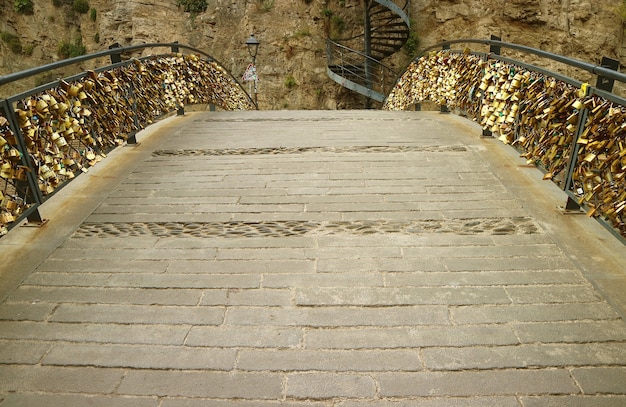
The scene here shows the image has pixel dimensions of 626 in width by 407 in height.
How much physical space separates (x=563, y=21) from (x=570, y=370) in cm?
2007

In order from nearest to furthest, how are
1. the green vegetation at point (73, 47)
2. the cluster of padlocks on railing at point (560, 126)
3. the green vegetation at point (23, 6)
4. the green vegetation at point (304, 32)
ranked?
1. the cluster of padlocks on railing at point (560, 126)
2. the green vegetation at point (304, 32)
3. the green vegetation at point (23, 6)
4. the green vegetation at point (73, 47)

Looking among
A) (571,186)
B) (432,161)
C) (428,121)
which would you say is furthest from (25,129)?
(428,121)

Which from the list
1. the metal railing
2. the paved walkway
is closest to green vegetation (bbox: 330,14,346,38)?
the metal railing

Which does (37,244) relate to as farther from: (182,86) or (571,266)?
(182,86)

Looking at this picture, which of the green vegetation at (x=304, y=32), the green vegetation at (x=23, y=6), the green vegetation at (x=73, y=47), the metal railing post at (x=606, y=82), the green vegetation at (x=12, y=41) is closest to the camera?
the metal railing post at (x=606, y=82)

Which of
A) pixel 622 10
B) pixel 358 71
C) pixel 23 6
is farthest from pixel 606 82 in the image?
pixel 23 6

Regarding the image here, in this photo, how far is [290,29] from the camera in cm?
1912

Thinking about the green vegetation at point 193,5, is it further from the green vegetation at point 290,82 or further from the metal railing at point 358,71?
the metal railing at point 358,71

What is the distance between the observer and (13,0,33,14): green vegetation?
21117mm

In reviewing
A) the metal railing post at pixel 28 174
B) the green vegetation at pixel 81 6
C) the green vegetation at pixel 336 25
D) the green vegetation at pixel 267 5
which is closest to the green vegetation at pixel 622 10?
the green vegetation at pixel 336 25

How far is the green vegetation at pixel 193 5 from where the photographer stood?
20125 millimetres

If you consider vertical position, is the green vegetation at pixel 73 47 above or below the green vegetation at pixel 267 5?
below

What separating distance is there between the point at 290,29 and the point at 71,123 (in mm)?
17080

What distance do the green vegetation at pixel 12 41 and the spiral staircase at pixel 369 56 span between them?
16.1 metres
